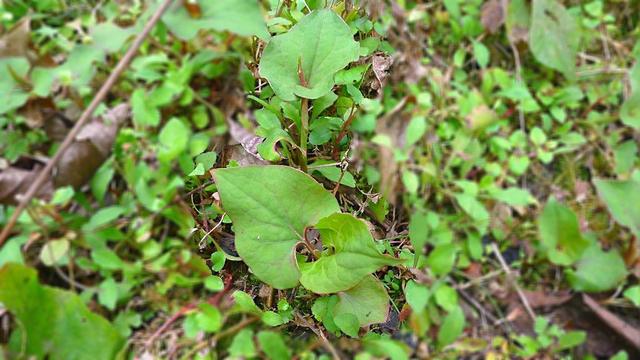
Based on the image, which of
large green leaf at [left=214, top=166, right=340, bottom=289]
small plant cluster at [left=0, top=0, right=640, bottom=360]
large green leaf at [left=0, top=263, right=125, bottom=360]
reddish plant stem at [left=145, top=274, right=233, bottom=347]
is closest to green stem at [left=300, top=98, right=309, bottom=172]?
small plant cluster at [left=0, top=0, right=640, bottom=360]

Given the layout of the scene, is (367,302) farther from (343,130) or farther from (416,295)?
(343,130)

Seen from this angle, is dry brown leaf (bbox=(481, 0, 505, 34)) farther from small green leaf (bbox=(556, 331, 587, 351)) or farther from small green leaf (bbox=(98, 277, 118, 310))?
small green leaf (bbox=(98, 277, 118, 310))

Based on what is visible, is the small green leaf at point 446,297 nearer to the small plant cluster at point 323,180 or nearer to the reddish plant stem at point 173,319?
the small plant cluster at point 323,180

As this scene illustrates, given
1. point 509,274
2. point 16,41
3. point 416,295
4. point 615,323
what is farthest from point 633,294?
point 16,41

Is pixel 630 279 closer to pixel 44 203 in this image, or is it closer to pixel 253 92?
pixel 253 92

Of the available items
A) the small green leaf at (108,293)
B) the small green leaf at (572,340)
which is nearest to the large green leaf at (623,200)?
the small green leaf at (572,340)
